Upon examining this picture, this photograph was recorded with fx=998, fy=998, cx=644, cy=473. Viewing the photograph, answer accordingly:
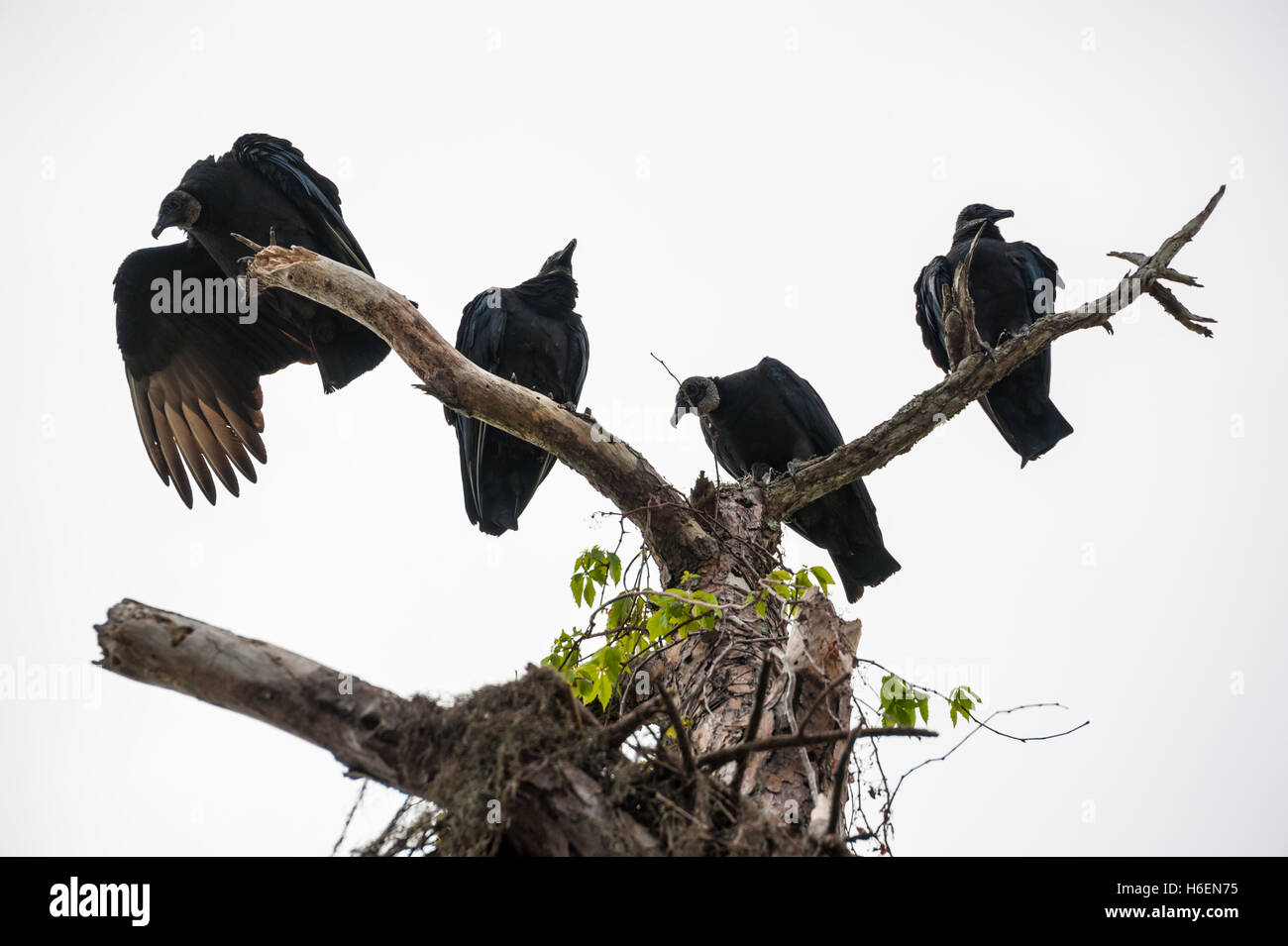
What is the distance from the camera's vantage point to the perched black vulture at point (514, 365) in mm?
4863

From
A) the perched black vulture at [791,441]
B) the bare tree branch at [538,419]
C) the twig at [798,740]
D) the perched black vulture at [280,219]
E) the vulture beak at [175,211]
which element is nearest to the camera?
the twig at [798,740]

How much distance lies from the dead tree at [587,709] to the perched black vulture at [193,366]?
5.64ft

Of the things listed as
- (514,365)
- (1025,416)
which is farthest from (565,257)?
(1025,416)

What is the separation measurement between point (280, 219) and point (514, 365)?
1312mm

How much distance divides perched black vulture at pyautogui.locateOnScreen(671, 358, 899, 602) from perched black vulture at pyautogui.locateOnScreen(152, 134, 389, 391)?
1.71 meters

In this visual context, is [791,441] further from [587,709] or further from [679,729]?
[679,729]

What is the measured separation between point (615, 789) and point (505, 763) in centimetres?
21

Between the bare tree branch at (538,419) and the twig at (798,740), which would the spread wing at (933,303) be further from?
the twig at (798,740)

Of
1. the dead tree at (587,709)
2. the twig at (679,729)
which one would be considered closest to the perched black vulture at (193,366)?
the dead tree at (587,709)

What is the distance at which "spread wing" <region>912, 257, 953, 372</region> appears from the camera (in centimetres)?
542

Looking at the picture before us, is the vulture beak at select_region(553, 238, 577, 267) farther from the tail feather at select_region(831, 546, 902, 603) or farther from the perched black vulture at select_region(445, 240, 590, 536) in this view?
the tail feather at select_region(831, 546, 902, 603)
